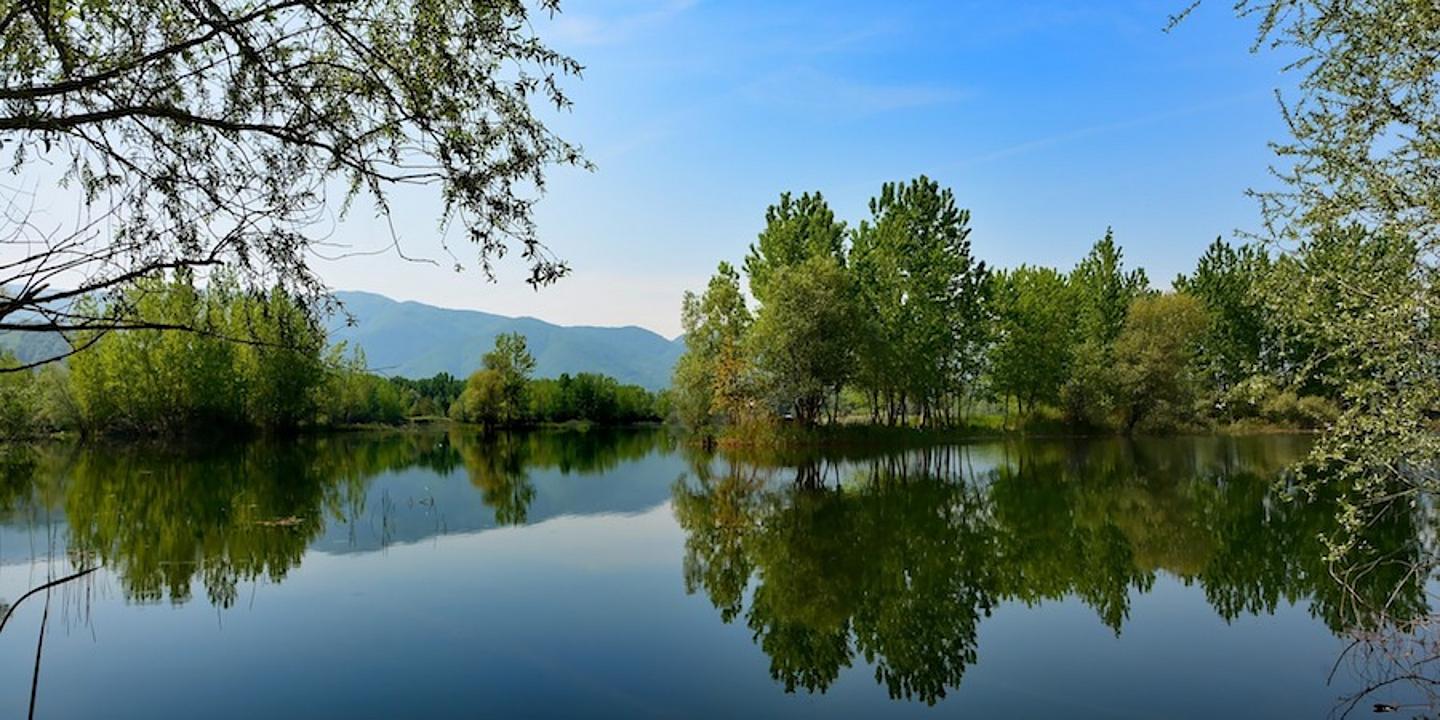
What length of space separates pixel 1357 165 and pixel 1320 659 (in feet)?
18.6

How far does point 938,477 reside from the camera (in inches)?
1164

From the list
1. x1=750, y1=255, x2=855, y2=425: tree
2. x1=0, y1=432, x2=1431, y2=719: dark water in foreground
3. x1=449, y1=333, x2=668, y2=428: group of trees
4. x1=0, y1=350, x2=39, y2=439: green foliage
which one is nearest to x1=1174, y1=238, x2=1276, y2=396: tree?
x1=750, y1=255, x2=855, y2=425: tree

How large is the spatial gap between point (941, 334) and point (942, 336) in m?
0.14

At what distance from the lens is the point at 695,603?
12758mm

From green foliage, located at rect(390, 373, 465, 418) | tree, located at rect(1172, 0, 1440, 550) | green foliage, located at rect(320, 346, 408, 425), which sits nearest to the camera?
tree, located at rect(1172, 0, 1440, 550)

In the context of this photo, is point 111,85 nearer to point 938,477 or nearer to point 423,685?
point 423,685

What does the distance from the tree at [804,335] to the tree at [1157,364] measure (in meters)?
22.6

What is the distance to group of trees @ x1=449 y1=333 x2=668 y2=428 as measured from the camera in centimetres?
7869

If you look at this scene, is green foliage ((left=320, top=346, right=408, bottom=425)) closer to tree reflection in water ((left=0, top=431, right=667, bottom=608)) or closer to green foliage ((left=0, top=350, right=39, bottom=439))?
green foliage ((left=0, top=350, right=39, bottom=439))

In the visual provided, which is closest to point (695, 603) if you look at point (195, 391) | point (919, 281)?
point (919, 281)

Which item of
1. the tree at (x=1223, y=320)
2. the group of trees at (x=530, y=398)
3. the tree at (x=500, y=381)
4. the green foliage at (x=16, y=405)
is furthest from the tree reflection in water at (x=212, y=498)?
the tree at (x=1223, y=320)

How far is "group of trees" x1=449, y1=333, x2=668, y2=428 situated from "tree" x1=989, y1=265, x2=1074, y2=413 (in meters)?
42.9

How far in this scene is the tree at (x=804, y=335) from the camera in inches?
1689

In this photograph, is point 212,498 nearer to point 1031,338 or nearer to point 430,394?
point 1031,338
